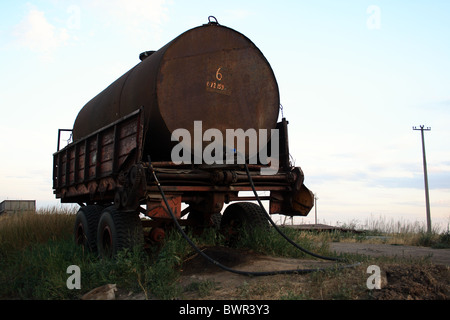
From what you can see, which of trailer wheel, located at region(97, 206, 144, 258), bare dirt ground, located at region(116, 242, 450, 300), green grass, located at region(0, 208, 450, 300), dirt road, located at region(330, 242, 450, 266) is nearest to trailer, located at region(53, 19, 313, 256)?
trailer wheel, located at region(97, 206, 144, 258)

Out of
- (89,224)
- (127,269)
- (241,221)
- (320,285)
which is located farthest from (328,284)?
(89,224)

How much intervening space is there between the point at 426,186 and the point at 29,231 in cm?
2601

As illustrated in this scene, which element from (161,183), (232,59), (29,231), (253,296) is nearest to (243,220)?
(161,183)

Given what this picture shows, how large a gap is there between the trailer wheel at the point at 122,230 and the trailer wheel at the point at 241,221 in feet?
6.51

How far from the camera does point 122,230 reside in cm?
663

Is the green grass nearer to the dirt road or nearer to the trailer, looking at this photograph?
the trailer

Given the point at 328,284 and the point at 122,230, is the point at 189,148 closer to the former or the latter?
the point at 122,230

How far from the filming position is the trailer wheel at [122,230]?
6562 millimetres

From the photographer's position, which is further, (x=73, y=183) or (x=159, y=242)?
(x=73, y=183)

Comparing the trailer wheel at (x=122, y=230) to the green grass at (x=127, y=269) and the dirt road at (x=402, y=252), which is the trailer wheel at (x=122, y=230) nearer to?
the green grass at (x=127, y=269)

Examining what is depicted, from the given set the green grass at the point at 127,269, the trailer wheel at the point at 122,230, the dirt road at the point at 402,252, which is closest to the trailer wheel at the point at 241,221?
the green grass at the point at 127,269

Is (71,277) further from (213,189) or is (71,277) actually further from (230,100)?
(230,100)

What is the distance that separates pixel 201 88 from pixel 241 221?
8.54 feet
